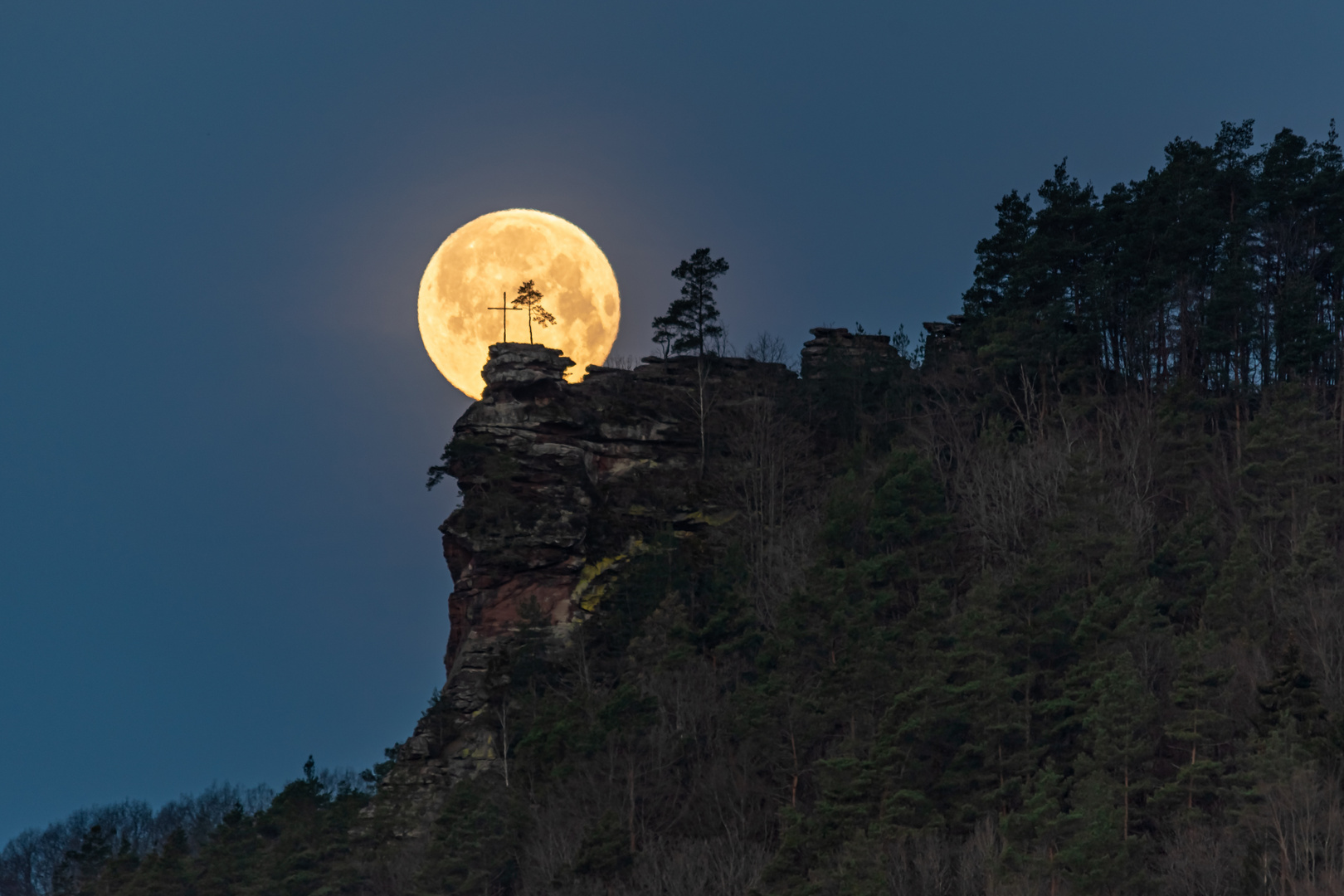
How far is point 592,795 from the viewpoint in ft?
156

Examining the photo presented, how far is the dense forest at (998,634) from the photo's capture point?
3850 cm

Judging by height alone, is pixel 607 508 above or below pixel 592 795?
above

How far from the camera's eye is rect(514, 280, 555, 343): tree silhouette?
72.8 m

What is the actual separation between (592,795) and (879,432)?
29254mm

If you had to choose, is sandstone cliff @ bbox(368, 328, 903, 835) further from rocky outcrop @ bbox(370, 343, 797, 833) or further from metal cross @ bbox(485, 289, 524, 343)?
metal cross @ bbox(485, 289, 524, 343)

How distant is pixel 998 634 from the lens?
44.0m

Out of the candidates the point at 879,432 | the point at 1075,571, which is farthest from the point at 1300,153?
the point at 1075,571


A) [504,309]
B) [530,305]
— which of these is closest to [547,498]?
[530,305]

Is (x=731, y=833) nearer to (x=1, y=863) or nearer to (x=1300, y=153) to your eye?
(x=1300, y=153)

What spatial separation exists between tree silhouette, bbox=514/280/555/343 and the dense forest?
32.2ft

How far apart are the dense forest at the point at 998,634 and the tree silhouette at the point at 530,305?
9815mm

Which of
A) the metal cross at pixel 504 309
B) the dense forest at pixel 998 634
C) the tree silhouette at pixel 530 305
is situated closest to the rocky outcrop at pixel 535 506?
the dense forest at pixel 998 634

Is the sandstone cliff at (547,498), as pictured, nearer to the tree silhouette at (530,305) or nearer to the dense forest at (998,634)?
the dense forest at (998,634)

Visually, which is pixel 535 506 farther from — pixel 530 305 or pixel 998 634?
pixel 998 634
